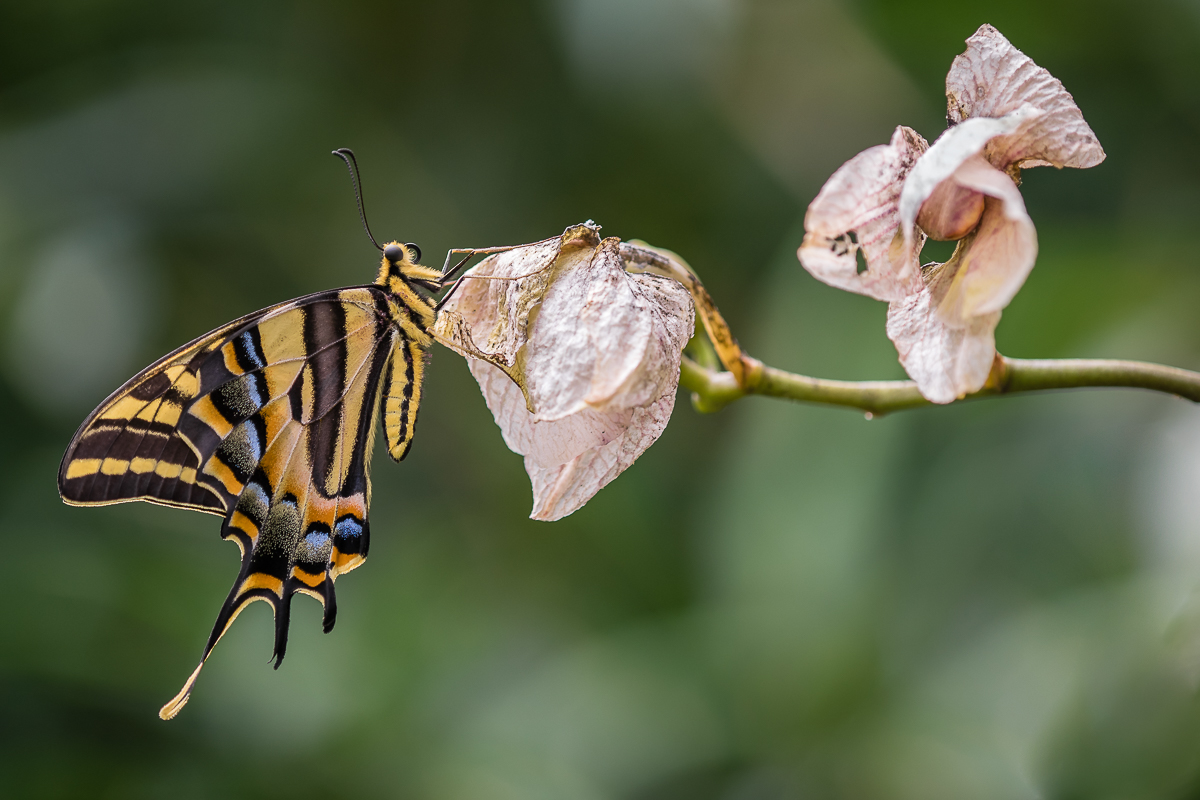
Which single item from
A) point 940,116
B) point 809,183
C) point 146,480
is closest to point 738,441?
point 809,183

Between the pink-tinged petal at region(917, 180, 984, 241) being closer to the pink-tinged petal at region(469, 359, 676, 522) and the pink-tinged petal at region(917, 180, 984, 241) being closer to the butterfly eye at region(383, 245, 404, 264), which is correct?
the pink-tinged petal at region(469, 359, 676, 522)

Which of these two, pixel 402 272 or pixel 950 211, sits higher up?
pixel 950 211

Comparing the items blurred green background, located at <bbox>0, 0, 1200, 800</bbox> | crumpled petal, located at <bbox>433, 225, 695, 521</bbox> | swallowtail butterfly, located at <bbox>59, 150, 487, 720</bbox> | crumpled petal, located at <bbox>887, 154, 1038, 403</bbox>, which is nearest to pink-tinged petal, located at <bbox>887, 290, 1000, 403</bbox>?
crumpled petal, located at <bbox>887, 154, 1038, 403</bbox>

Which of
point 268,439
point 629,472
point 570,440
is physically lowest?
point 629,472

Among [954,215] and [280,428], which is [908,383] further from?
[280,428]

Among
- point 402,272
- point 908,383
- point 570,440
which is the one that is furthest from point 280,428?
point 908,383

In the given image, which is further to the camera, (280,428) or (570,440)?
(280,428)

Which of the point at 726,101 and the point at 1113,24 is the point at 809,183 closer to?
the point at 726,101
